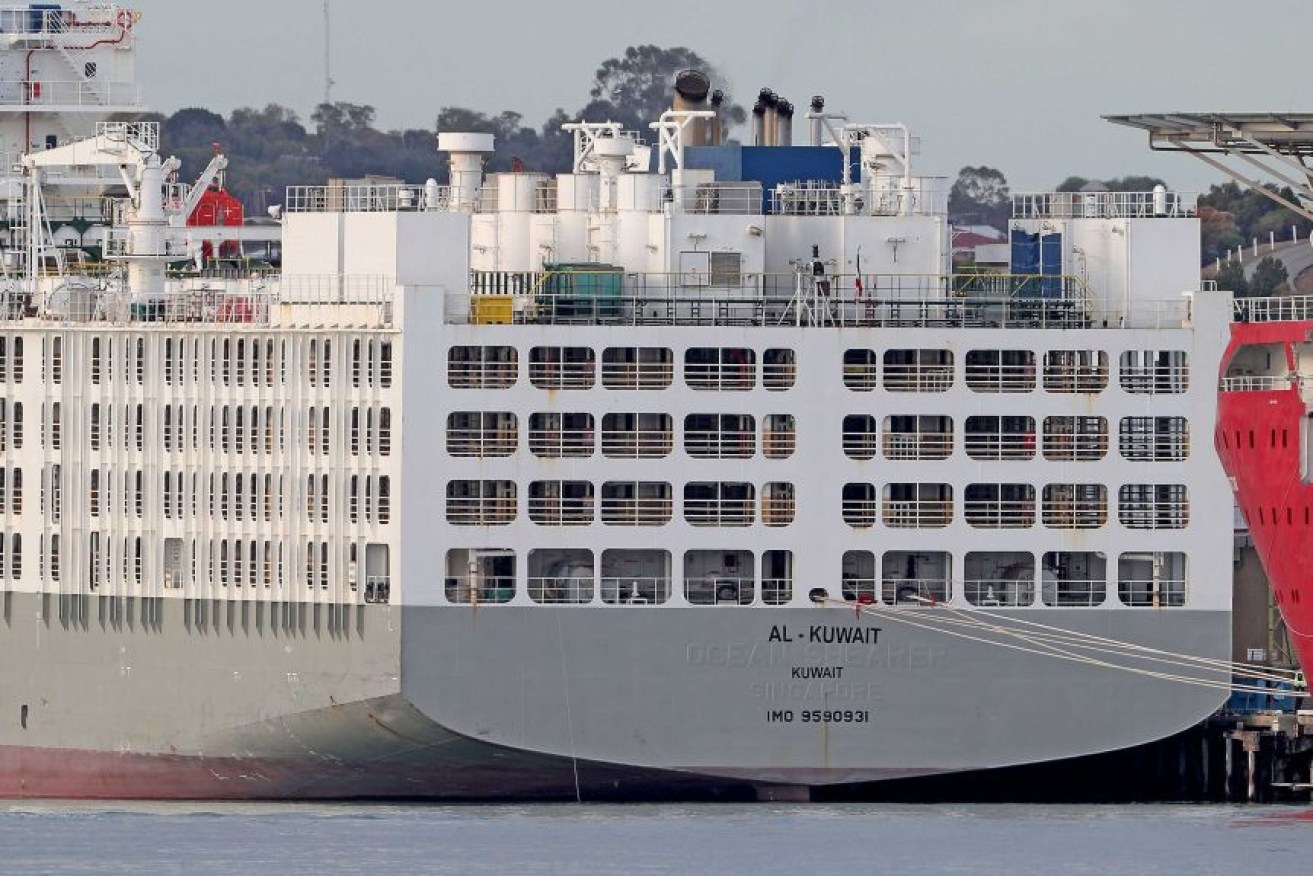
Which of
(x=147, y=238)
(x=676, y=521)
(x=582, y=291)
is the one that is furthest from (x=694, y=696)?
(x=147, y=238)

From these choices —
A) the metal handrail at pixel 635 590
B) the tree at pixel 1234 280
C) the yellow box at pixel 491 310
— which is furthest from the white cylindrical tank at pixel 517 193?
the tree at pixel 1234 280

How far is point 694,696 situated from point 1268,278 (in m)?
70.9

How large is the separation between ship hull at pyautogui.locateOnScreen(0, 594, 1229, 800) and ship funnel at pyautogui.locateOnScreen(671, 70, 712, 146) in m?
9.11

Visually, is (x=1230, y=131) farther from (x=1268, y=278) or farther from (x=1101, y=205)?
(x=1268, y=278)

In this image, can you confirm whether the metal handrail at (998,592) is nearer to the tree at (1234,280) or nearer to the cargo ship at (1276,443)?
the cargo ship at (1276,443)

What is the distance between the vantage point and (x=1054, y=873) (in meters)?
50.1

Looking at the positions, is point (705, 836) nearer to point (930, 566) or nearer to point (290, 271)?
point (930, 566)

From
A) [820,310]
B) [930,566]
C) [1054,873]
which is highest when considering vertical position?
[820,310]

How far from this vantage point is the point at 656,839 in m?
52.7

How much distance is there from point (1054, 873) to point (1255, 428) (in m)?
9.51

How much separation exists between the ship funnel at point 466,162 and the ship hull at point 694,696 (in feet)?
23.2

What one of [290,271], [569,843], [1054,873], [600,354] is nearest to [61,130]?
[290,271]

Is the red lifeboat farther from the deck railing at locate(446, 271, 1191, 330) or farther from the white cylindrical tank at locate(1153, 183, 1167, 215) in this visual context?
the white cylindrical tank at locate(1153, 183, 1167, 215)

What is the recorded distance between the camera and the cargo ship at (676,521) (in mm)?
55219
